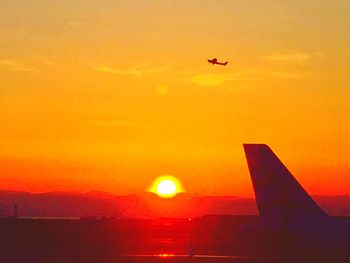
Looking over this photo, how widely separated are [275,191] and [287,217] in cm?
138

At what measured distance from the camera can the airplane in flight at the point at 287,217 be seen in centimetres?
3312

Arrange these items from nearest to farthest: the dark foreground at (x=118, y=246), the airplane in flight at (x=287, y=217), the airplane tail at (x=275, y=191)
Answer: the dark foreground at (x=118, y=246), the airplane in flight at (x=287, y=217), the airplane tail at (x=275, y=191)

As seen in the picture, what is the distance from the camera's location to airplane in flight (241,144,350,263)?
109 ft

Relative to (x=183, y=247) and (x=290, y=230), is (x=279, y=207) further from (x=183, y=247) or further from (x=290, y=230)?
(x=183, y=247)

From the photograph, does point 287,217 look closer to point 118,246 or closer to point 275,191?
point 275,191

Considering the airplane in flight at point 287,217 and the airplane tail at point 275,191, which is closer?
the airplane in flight at point 287,217

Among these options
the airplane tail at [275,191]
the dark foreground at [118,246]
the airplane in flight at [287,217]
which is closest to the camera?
the dark foreground at [118,246]

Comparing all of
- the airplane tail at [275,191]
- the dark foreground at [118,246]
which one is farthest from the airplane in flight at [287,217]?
the dark foreground at [118,246]

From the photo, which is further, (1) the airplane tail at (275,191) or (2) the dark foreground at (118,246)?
(1) the airplane tail at (275,191)

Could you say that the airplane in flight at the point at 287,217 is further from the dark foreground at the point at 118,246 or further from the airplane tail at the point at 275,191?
the dark foreground at the point at 118,246

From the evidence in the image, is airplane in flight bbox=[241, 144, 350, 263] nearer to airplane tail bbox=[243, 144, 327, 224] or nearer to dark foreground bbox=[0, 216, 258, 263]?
airplane tail bbox=[243, 144, 327, 224]

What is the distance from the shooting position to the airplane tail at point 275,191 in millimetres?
34062

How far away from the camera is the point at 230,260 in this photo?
29219mm

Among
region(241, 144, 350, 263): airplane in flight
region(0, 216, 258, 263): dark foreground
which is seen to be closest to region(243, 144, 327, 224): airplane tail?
region(241, 144, 350, 263): airplane in flight
